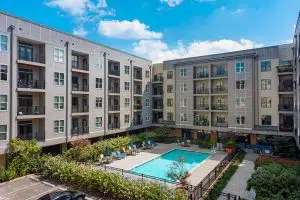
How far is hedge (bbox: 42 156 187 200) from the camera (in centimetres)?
1298

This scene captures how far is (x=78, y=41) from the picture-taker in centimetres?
2603

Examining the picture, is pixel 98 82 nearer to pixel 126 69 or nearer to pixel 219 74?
pixel 126 69

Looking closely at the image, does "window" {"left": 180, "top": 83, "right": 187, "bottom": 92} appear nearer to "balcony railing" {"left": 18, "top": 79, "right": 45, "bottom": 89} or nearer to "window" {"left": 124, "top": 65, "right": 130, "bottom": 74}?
"window" {"left": 124, "top": 65, "right": 130, "bottom": 74}

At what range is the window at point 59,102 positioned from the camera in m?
23.6

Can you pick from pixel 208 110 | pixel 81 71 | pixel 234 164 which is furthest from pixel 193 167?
pixel 81 71

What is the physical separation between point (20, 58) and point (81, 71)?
22.4 ft

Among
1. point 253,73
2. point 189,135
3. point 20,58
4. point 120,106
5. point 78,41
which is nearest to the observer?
point 20,58

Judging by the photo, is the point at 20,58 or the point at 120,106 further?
the point at 120,106

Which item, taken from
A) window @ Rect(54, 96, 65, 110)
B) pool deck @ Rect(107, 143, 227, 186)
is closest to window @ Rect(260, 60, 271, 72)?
pool deck @ Rect(107, 143, 227, 186)

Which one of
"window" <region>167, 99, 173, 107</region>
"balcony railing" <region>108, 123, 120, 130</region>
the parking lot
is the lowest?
the parking lot

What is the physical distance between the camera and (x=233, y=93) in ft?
103

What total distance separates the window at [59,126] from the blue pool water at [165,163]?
9322 mm

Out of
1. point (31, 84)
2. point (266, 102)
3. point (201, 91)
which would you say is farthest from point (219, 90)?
point (31, 84)

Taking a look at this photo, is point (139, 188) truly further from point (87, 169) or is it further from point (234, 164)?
point (234, 164)
